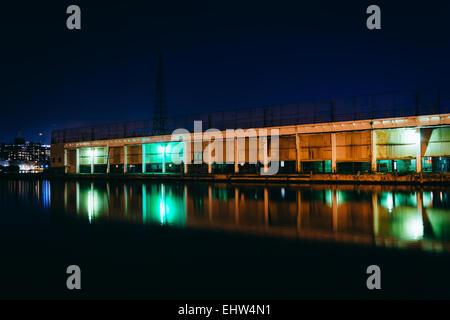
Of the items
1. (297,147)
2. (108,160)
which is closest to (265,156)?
(297,147)

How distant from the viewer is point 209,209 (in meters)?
16.8

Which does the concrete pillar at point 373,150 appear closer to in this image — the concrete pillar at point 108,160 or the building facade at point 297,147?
the building facade at point 297,147

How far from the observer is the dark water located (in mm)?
6219

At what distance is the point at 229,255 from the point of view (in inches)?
328

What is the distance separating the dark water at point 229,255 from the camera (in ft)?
20.4

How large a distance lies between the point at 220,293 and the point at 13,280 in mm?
4406

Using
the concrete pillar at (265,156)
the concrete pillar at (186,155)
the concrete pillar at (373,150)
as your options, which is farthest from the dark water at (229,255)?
the concrete pillar at (186,155)

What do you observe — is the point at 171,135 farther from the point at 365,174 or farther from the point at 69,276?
the point at 69,276

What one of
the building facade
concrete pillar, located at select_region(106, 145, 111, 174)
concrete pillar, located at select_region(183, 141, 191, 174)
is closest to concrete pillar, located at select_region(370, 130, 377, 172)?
the building facade

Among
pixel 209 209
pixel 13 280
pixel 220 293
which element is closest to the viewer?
pixel 220 293

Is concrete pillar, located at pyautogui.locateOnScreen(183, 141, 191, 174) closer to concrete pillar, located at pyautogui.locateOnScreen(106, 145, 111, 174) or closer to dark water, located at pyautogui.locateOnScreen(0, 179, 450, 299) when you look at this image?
concrete pillar, located at pyautogui.locateOnScreen(106, 145, 111, 174)
